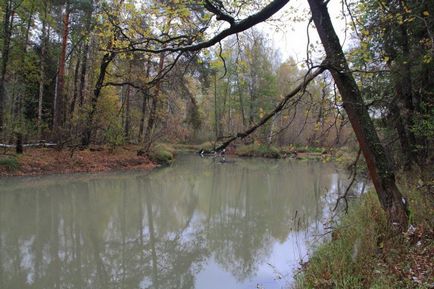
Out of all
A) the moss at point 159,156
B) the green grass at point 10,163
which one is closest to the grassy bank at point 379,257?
the green grass at point 10,163

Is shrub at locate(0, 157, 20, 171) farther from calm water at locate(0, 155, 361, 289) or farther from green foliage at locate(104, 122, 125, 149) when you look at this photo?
green foliage at locate(104, 122, 125, 149)

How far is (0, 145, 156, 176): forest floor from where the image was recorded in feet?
44.5

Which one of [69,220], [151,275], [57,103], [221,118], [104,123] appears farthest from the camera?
[221,118]

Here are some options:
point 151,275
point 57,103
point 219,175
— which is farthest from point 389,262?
point 57,103

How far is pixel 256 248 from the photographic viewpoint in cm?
638

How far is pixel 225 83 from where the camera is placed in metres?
13.0

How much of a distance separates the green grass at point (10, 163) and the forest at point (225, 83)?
94 mm

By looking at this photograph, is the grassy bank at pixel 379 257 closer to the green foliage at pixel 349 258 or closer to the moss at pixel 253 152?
the green foliage at pixel 349 258

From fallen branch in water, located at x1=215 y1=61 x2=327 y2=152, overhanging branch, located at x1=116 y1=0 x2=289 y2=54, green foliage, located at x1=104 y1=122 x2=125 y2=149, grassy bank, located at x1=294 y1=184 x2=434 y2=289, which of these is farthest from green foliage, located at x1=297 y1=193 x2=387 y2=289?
green foliage, located at x1=104 y1=122 x2=125 y2=149

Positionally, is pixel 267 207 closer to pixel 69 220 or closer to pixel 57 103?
pixel 69 220

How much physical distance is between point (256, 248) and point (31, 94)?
1751cm

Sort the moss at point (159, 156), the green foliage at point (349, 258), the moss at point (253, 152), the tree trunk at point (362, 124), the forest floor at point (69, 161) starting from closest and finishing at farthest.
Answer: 1. the green foliage at point (349, 258)
2. the tree trunk at point (362, 124)
3. the forest floor at point (69, 161)
4. the moss at point (159, 156)
5. the moss at point (253, 152)

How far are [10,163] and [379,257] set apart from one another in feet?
43.7

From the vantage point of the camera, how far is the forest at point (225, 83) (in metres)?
3.75
